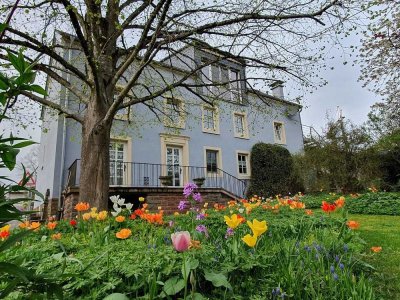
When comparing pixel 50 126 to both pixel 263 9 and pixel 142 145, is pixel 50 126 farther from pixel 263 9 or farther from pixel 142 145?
pixel 263 9

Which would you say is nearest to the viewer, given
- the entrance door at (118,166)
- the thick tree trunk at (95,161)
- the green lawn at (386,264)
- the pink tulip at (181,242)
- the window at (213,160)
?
the pink tulip at (181,242)

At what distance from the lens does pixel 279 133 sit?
2003 cm

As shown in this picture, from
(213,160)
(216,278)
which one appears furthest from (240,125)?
(216,278)

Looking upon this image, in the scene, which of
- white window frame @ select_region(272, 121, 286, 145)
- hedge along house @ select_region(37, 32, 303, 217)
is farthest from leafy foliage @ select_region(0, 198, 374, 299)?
white window frame @ select_region(272, 121, 286, 145)

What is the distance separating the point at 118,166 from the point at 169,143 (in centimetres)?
287

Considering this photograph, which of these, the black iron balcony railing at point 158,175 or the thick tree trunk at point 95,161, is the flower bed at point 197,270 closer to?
the thick tree trunk at point 95,161

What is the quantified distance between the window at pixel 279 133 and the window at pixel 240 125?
8.46ft

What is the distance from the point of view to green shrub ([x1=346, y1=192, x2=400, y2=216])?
9.45 meters

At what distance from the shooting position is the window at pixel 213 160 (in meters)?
16.0

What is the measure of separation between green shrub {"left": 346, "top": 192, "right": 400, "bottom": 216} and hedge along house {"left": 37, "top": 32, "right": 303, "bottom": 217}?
12.2ft

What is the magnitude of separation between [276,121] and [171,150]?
314 inches

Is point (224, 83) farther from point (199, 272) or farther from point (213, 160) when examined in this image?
point (213, 160)

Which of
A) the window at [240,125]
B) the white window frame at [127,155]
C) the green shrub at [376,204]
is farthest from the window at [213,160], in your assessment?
the green shrub at [376,204]

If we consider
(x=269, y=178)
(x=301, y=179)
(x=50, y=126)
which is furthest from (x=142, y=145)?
(x=301, y=179)
